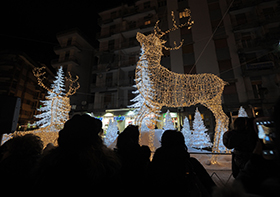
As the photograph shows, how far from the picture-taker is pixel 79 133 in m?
1.13

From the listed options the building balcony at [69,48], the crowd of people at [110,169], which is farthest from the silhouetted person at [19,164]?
the building balcony at [69,48]

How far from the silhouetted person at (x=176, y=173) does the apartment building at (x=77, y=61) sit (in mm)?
17618

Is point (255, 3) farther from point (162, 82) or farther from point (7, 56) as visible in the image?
point (7, 56)

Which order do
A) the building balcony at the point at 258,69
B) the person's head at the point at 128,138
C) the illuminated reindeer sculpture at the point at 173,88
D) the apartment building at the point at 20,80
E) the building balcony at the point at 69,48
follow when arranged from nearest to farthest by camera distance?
1. the person's head at the point at 128,138
2. the illuminated reindeer sculpture at the point at 173,88
3. the building balcony at the point at 258,69
4. the building balcony at the point at 69,48
5. the apartment building at the point at 20,80

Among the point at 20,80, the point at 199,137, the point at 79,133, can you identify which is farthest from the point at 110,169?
the point at 20,80

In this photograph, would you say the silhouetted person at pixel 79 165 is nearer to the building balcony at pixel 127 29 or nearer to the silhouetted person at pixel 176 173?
the silhouetted person at pixel 176 173

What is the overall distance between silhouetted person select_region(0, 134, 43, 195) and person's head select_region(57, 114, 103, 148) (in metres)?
0.40

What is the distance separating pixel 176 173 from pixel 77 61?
67.7ft

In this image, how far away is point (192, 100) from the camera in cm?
473

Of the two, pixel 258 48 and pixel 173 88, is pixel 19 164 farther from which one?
pixel 258 48

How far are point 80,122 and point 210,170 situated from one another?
443cm

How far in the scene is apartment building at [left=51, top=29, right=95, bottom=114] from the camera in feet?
60.2

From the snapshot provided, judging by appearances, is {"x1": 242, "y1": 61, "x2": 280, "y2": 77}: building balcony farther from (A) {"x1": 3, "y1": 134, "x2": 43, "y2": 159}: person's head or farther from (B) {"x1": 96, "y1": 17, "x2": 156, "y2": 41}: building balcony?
(A) {"x1": 3, "y1": 134, "x2": 43, "y2": 159}: person's head

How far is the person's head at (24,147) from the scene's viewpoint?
1513 mm
